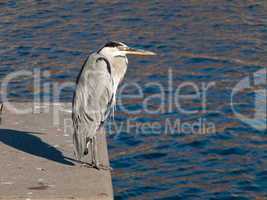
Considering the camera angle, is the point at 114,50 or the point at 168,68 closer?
the point at 114,50

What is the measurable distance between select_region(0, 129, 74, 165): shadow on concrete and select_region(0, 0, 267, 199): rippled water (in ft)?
5.01

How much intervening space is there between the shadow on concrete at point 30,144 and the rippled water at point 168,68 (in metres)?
1.53

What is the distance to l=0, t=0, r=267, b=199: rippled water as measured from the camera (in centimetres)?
1170

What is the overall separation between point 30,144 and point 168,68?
6079 mm

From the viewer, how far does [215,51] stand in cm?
1680

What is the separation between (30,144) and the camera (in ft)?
34.2

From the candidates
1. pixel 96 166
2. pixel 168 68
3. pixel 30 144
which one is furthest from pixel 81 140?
pixel 168 68

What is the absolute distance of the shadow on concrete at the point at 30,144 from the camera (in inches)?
392

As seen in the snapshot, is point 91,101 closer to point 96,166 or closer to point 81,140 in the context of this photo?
point 81,140

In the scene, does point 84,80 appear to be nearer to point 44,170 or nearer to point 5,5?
point 44,170

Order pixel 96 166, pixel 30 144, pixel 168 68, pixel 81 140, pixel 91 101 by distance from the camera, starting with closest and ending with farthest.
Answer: pixel 96 166 → pixel 81 140 → pixel 91 101 → pixel 30 144 → pixel 168 68

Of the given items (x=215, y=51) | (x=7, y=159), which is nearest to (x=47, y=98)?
(x=215, y=51)

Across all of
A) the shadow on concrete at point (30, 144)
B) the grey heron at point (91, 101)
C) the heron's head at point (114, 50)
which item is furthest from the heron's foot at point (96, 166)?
the heron's head at point (114, 50)

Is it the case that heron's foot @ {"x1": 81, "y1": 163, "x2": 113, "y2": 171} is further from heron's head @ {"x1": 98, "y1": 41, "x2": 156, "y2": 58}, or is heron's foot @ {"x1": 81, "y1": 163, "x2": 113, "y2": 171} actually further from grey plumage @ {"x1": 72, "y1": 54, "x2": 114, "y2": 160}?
heron's head @ {"x1": 98, "y1": 41, "x2": 156, "y2": 58}
